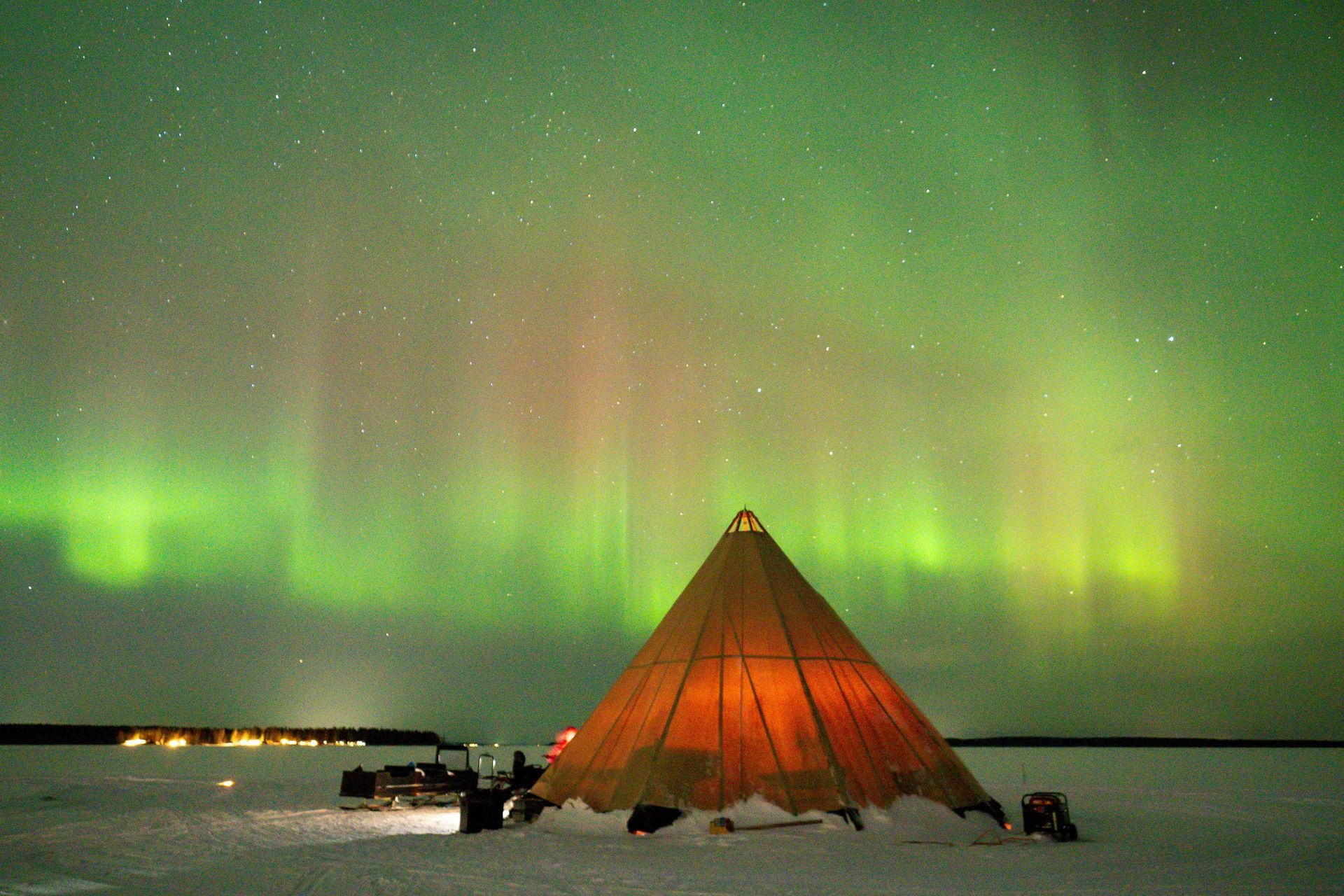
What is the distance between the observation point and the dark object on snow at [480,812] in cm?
1212

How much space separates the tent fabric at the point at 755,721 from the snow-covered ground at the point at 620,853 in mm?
466

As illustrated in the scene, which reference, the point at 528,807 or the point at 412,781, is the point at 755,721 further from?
the point at 412,781

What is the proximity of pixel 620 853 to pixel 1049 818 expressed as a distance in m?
6.08

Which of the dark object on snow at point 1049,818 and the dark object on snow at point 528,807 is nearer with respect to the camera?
the dark object on snow at point 1049,818

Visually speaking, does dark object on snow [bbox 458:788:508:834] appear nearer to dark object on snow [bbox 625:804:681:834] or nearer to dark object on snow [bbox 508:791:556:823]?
dark object on snow [bbox 508:791:556:823]

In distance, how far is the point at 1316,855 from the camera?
1069 centimetres

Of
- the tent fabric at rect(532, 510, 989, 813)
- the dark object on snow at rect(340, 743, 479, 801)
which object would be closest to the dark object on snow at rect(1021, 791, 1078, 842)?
the tent fabric at rect(532, 510, 989, 813)

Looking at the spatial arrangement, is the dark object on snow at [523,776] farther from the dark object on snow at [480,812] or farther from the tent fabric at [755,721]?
the dark object on snow at [480,812]

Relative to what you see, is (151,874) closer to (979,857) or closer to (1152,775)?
(979,857)

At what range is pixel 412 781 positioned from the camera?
16984mm

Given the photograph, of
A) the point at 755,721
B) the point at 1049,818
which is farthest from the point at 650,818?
the point at 1049,818

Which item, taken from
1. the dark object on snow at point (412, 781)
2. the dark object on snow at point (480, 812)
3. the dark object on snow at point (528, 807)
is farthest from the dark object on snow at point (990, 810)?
the dark object on snow at point (412, 781)

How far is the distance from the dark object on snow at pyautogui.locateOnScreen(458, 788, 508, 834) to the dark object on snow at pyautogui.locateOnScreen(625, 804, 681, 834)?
2.04m

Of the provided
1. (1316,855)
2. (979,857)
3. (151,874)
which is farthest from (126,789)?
(1316,855)
